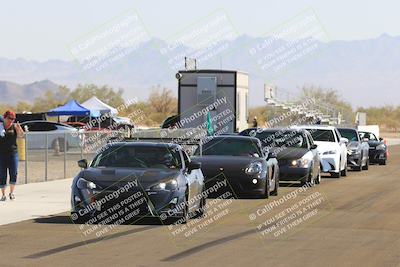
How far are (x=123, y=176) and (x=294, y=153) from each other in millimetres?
11563

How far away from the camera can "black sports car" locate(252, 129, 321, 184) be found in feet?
88.4

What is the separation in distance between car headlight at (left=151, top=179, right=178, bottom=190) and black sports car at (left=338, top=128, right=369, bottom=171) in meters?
20.4

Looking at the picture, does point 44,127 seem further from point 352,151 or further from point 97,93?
point 97,93

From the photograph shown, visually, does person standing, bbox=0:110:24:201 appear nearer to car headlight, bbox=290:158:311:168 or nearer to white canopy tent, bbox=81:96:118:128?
car headlight, bbox=290:158:311:168

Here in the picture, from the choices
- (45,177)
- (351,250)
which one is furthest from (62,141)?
(351,250)

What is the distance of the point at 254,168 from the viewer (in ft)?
72.8

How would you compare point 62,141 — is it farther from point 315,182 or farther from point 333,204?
point 333,204

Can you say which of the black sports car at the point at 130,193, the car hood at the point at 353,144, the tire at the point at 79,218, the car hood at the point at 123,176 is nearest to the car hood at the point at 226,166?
the black sports car at the point at 130,193

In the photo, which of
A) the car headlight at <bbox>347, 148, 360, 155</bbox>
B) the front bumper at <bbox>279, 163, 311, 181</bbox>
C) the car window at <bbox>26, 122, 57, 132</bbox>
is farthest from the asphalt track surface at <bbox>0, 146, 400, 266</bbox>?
the car window at <bbox>26, 122, 57, 132</bbox>

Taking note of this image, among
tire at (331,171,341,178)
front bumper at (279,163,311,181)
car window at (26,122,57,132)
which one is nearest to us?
front bumper at (279,163,311,181)

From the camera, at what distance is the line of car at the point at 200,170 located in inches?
640

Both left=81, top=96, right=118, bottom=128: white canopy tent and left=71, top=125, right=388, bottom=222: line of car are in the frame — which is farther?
left=81, top=96, right=118, bottom=128: white canopy tent

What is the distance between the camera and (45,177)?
1133 inches

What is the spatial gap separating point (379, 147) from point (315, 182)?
14727 mm
